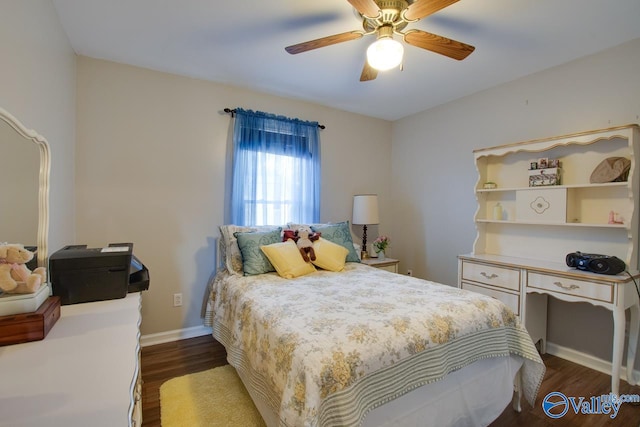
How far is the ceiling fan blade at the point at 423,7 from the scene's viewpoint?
1408 mm

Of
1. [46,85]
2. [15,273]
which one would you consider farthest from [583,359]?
[46,85]

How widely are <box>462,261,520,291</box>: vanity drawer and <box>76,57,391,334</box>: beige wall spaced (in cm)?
243

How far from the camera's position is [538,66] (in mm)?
2549

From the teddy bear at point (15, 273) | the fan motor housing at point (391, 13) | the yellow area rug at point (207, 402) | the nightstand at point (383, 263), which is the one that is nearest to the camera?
the teddy bear at point (15, 273)

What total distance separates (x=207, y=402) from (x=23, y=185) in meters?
1.57

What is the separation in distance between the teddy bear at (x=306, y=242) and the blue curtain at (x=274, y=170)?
0.56 meters

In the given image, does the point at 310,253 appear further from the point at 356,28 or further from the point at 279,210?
the point at 356,28

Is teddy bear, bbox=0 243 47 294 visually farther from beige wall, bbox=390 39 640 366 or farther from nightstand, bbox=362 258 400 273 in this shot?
beige wall, bbox=390 39 640 366

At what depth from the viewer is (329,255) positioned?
102 inches

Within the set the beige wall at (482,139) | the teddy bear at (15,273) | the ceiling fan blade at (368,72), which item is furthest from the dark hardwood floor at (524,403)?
the ceiling fan blade at (368,72)

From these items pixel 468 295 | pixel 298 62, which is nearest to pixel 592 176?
pixel 468 295

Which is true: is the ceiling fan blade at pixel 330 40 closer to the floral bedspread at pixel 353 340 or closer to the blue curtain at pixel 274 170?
the blue curtain at pixel 274 170

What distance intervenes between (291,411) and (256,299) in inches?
31.7

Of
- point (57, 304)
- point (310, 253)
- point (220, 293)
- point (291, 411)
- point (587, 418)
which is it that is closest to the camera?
point (291, 411)
